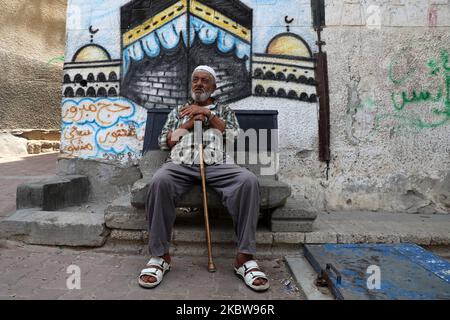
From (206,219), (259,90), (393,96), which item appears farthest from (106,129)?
(393,96)

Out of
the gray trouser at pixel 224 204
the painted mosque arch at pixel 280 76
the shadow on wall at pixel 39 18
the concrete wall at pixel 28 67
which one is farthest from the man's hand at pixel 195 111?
the shadow on wall at pixel 39 18

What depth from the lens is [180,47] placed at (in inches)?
158

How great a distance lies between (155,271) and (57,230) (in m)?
1.17

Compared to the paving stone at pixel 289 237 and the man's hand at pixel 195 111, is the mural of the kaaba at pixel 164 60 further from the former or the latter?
the paving stone at pixel 289 237

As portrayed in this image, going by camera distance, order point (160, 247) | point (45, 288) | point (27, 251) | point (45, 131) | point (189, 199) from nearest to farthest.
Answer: point (45, 288)
point (160, 247)
point (189, 199)
point (27, 251)
point (45, 131)

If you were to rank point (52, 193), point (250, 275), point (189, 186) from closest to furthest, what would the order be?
point (250, 275) → point (189, 186) → point (52, 193)

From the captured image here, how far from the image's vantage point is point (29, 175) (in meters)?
5.40

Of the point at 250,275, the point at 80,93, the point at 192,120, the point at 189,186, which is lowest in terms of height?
the point at 250,275

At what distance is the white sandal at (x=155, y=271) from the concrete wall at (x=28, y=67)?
7.88 meters

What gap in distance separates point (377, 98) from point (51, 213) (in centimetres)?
373

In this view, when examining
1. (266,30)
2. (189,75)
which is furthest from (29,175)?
(266,30)

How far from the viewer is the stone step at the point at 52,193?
330 cm

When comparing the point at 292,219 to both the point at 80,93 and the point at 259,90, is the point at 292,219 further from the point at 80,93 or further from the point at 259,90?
the point at 80,93
